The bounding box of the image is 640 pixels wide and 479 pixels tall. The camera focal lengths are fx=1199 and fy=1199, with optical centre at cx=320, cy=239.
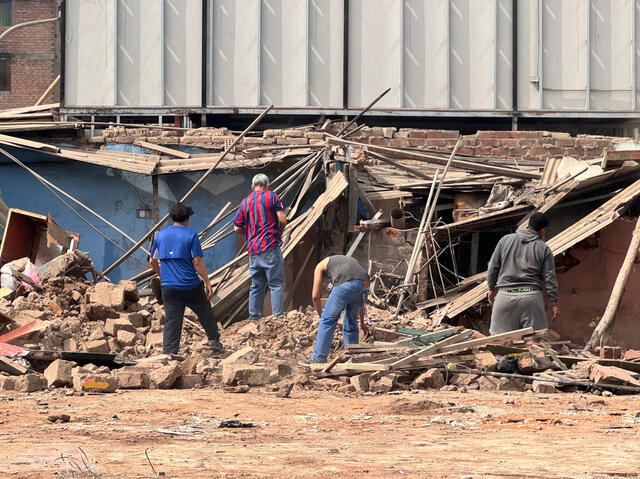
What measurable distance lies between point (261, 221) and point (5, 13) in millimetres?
30510

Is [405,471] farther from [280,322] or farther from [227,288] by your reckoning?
[227,288]

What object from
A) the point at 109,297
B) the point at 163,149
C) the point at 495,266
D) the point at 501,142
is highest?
the point at 501,142

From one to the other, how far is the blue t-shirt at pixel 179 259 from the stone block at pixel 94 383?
163cm

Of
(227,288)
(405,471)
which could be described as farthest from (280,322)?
(405,471)

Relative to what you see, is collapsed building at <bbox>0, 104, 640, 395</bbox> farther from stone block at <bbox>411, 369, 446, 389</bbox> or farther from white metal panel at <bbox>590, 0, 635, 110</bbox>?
white metal panel at <bbox>590, 0, 635, 110</bbox>

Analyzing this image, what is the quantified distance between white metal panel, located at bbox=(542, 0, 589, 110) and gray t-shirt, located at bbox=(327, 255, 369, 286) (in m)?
10.2

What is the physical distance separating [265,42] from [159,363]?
10.4 m

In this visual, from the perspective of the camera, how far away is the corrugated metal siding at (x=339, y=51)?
19.3m

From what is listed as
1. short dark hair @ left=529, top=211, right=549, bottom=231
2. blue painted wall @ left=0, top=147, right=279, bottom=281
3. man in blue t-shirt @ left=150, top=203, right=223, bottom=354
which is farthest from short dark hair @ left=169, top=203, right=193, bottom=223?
blue painted wall @ left=0, top=147, right=279, bottom=281

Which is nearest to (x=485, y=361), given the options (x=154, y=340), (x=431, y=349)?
(x=431, y=349)

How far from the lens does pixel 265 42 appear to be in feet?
63.6

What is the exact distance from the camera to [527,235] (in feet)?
33.6

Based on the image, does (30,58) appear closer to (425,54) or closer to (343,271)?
(425,54)

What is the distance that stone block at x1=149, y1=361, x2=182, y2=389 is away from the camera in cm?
912
